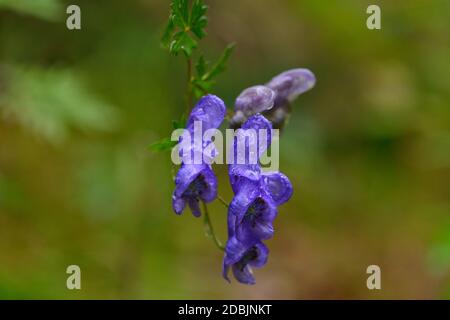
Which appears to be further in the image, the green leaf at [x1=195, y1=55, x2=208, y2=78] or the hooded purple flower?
the green leaf at [x1=195, y1=55, x2=208, y2=78]

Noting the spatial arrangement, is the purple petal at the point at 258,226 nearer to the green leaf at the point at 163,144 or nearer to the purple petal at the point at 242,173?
the purple petal at the point at 242,173

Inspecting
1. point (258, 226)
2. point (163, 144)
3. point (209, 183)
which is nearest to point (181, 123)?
point (163, 144)

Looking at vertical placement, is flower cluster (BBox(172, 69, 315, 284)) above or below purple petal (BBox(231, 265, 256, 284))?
above

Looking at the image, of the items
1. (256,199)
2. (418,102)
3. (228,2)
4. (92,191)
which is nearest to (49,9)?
(92,191)

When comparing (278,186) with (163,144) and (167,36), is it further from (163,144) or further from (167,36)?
(167,36)

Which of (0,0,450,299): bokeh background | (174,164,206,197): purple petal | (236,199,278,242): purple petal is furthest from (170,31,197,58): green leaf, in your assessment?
(0,0,450,299): bokeh background

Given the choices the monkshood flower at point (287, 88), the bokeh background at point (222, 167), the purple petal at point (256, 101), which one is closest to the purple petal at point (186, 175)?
the purple petal at point (256, 101)

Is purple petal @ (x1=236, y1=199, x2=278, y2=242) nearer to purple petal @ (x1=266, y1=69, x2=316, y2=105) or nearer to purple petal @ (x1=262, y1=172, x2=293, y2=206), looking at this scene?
purple petal @ (x1=262, y1=172, x2=293, y2=206)
